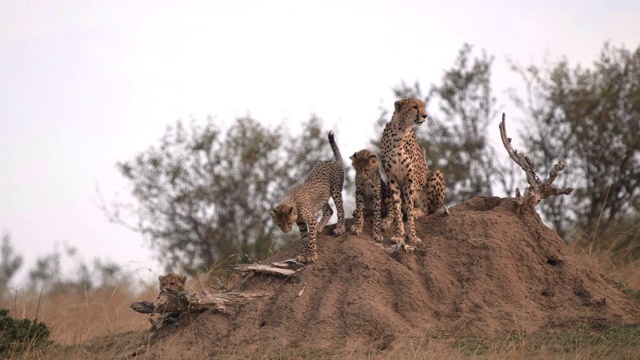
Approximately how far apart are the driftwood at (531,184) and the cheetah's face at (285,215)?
2225 mm

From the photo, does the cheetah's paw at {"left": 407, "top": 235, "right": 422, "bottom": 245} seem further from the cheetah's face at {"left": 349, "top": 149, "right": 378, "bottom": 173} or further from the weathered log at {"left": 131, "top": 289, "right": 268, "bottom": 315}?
the weathered log at {"left": 131, "top": 289, "right": 268, "bottom": 315}

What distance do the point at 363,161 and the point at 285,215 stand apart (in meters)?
0.96

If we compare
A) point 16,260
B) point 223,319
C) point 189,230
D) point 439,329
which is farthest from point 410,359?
point 16,260

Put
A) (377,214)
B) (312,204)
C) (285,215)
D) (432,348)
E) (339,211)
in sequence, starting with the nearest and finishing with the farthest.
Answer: (432,348), (285,215), (377,214), (312,204), (339,211)

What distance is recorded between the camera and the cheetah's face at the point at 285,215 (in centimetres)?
827

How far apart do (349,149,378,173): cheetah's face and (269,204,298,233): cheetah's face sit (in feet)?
2.66

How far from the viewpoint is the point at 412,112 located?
→ 28.6 ft

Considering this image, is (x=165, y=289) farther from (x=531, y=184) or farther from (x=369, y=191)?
(x=531, y=184)

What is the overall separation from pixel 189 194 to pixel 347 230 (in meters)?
7.41

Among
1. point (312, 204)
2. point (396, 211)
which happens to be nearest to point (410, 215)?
point (396, 211)

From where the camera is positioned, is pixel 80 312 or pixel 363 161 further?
pixel 80 312

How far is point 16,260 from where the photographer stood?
17.8 m

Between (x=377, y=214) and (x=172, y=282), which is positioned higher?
(x=377, y=214)

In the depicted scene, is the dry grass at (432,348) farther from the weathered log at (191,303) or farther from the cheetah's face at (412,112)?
the cheetah's face at (412,112)
